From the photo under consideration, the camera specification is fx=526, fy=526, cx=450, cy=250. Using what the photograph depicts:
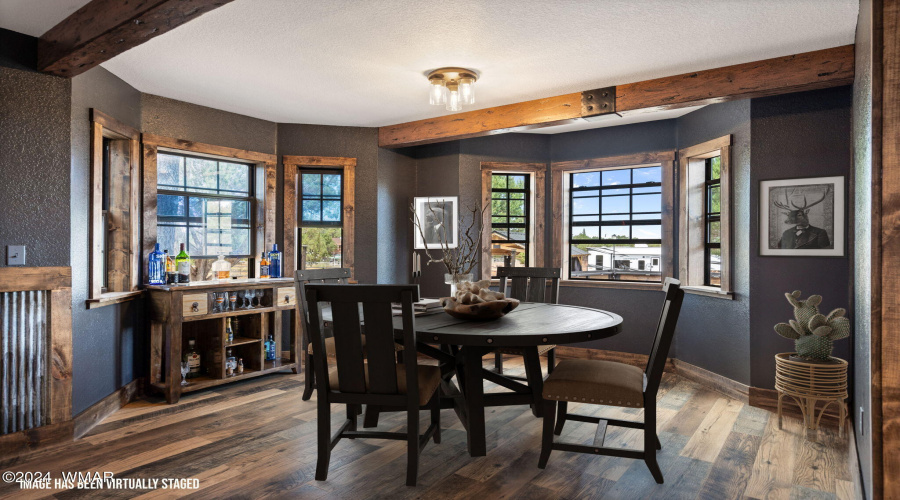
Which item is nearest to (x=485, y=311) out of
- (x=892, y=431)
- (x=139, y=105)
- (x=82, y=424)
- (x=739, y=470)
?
(x=739, y=470)

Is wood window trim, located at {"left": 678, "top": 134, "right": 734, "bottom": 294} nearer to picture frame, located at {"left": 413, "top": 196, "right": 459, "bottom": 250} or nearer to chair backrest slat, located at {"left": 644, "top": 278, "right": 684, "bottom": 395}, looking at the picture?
chair backrest slat, located at {"left": 644, "top": 278, "right": 684, "bottom": 395}

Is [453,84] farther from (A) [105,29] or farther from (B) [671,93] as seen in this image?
(A) [105,29]

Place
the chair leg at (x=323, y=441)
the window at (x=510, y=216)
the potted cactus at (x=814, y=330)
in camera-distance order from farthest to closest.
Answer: the window at (x=510, y=216), the potted cactus at (x=814, y=330), the chair leg at (x=323, y=441)

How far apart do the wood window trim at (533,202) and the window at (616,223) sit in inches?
12.1

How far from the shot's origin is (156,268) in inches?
160

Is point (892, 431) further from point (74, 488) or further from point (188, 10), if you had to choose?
point (74, 488)

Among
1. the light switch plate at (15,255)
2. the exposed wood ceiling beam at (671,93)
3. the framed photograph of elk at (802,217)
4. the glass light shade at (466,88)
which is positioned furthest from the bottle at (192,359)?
the framed photograph of elk at (802,217)

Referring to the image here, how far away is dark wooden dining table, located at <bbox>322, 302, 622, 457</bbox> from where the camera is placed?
8.11 ft

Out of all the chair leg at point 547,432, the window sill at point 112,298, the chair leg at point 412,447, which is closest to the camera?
the chair leg at point 412,447

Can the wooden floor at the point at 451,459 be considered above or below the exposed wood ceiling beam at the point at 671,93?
below

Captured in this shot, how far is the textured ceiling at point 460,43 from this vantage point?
266cm

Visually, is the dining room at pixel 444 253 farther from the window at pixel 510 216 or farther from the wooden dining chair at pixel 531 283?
the window at pixel 510 216

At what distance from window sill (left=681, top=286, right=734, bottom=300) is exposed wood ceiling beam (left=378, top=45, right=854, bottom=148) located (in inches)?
59.2

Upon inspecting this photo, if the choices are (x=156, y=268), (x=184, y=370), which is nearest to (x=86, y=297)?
(x=156, y=268)
